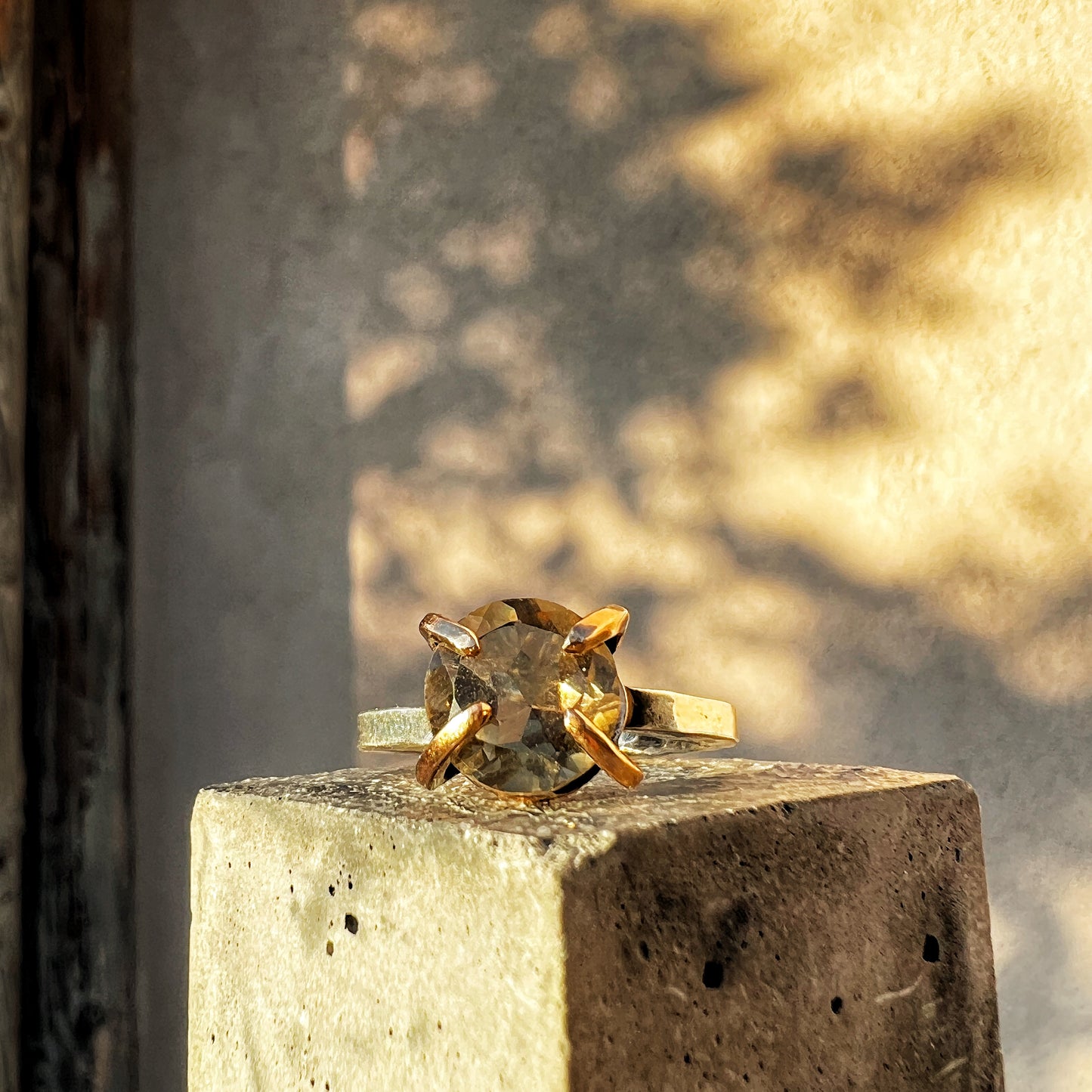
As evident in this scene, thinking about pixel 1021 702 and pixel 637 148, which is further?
pixel 637 148

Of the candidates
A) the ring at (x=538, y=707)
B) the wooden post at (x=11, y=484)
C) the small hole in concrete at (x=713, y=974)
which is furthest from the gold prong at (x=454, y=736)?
the wooden post at (x=11, y=484)

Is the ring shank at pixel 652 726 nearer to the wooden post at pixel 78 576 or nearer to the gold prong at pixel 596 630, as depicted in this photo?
the gold prong at pixel 596 630

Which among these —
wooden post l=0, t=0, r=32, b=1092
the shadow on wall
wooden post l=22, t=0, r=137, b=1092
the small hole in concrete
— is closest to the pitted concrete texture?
the small hole in concrete

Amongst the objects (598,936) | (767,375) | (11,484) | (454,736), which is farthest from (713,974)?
(11,484)

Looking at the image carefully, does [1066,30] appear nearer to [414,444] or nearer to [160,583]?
[414,444]

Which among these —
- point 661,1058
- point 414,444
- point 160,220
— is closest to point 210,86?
point 160,220

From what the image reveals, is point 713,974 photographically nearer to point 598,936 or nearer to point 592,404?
point 598,936
